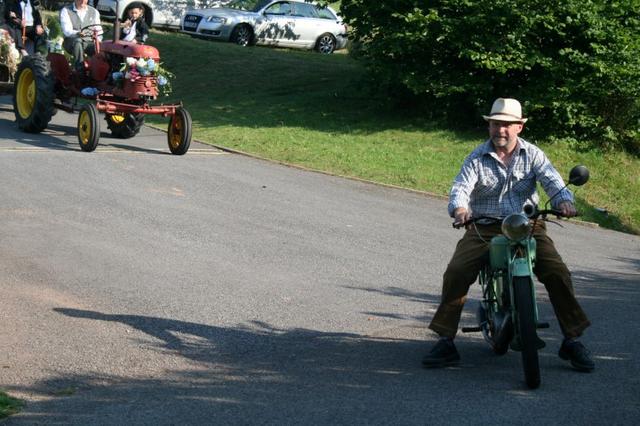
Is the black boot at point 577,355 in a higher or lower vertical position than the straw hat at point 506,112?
lower

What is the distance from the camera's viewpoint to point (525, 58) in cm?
1905

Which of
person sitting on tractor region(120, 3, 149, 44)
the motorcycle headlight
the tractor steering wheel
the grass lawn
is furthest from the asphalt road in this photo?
person sitting on tractor region(120, 3, 149, 44)

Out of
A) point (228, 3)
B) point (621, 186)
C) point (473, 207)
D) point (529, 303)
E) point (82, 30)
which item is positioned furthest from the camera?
point (228, 3)

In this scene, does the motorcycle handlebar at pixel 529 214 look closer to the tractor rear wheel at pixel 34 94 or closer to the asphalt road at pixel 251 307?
the asphalt road at pixel 251 307

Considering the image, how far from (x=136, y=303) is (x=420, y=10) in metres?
11.4

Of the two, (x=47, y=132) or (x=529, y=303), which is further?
(x=47, y=132)

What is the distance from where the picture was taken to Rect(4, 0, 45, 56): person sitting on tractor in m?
21.6

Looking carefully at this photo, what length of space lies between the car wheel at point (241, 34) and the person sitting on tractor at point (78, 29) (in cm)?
1484

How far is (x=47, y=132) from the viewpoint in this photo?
18234 millimetres

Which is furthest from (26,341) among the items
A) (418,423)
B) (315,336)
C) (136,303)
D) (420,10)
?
(420,10)

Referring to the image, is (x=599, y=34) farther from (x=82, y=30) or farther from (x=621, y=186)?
(x=82, y=30)

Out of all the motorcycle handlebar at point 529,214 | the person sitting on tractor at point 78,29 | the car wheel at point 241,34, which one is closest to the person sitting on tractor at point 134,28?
the person sitting on tractor at point 78,29

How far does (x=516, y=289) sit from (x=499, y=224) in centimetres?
76

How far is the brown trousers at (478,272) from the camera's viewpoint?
23.9 ft
